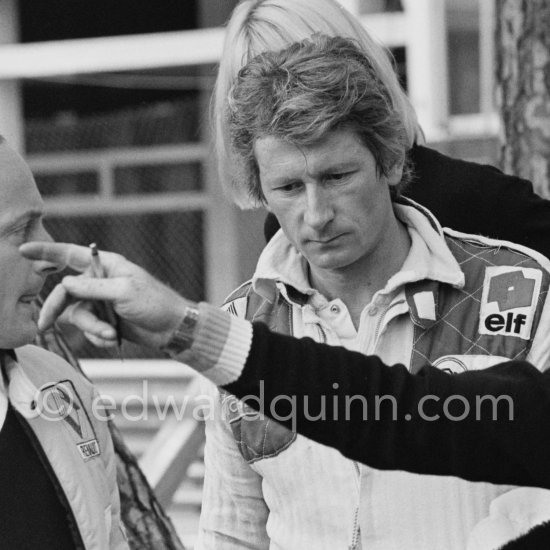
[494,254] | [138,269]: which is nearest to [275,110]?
[494,254]

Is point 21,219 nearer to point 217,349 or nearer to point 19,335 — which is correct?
point 19,335

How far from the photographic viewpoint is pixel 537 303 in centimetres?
213

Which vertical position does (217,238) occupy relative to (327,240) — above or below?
below

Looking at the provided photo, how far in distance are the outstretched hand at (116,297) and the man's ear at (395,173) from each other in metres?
0.78

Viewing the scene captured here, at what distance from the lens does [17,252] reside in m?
2.03

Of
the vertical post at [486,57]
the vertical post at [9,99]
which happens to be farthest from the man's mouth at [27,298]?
the vertical post at [9,99]

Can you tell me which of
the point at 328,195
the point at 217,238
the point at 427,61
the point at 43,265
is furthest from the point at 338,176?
the point at 217,238

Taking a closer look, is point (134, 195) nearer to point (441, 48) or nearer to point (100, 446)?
point (441, 48)

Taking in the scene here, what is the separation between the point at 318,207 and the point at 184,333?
0.59 meters

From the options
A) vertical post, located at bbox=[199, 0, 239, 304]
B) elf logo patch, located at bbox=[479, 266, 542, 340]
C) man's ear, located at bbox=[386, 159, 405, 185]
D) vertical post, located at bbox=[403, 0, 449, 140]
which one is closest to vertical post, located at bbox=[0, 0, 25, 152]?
vertical post, located at bbox=[199, 0, 239, 304]

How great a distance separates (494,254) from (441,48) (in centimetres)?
454

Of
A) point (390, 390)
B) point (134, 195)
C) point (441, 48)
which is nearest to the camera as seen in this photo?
point (390, 390)

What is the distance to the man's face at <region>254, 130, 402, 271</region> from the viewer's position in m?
2.14

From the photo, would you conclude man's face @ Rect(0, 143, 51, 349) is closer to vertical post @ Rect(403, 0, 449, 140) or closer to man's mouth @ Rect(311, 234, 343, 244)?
man's mouth @ Rect(311, 234, 343, 244)
